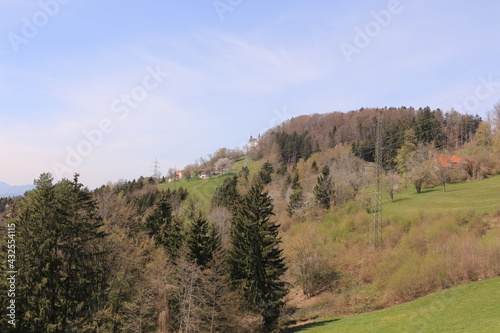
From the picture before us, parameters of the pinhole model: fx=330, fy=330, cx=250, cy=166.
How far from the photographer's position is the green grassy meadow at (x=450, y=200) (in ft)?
160

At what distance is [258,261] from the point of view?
36.0 metres

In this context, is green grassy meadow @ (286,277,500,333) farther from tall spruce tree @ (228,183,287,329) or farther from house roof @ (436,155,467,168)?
house roof @ (436,155,467,168)

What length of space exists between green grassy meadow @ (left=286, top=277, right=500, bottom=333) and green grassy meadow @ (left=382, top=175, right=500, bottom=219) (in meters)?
23.3

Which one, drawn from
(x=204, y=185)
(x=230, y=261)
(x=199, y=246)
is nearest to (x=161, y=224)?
(x=230, y=261)

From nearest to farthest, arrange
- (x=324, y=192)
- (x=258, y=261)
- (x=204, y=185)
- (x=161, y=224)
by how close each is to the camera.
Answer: (x=258, y=261) → (x=161, y=224) → (x=324, y=192) → (x=204, y=185)

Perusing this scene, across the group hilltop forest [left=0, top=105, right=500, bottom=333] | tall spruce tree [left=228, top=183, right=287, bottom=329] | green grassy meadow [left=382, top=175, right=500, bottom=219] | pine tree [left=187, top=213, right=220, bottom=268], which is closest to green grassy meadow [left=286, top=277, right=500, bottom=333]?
tall spruce tree [left=228, top=183, right=287, bottom=329]

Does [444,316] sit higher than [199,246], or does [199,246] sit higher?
[199,246]

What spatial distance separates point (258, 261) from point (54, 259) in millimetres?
19379

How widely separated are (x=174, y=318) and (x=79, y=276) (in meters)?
9.71

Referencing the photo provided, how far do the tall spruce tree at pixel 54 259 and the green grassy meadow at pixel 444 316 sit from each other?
68.7ft

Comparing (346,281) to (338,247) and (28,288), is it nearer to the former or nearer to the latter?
(338,247)

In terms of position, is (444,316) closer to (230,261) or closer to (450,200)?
(230,261)

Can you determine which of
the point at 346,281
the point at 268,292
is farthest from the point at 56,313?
the point at 346,281

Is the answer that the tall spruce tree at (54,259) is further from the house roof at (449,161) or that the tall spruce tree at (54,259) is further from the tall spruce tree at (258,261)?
the house roof at (449,161)
